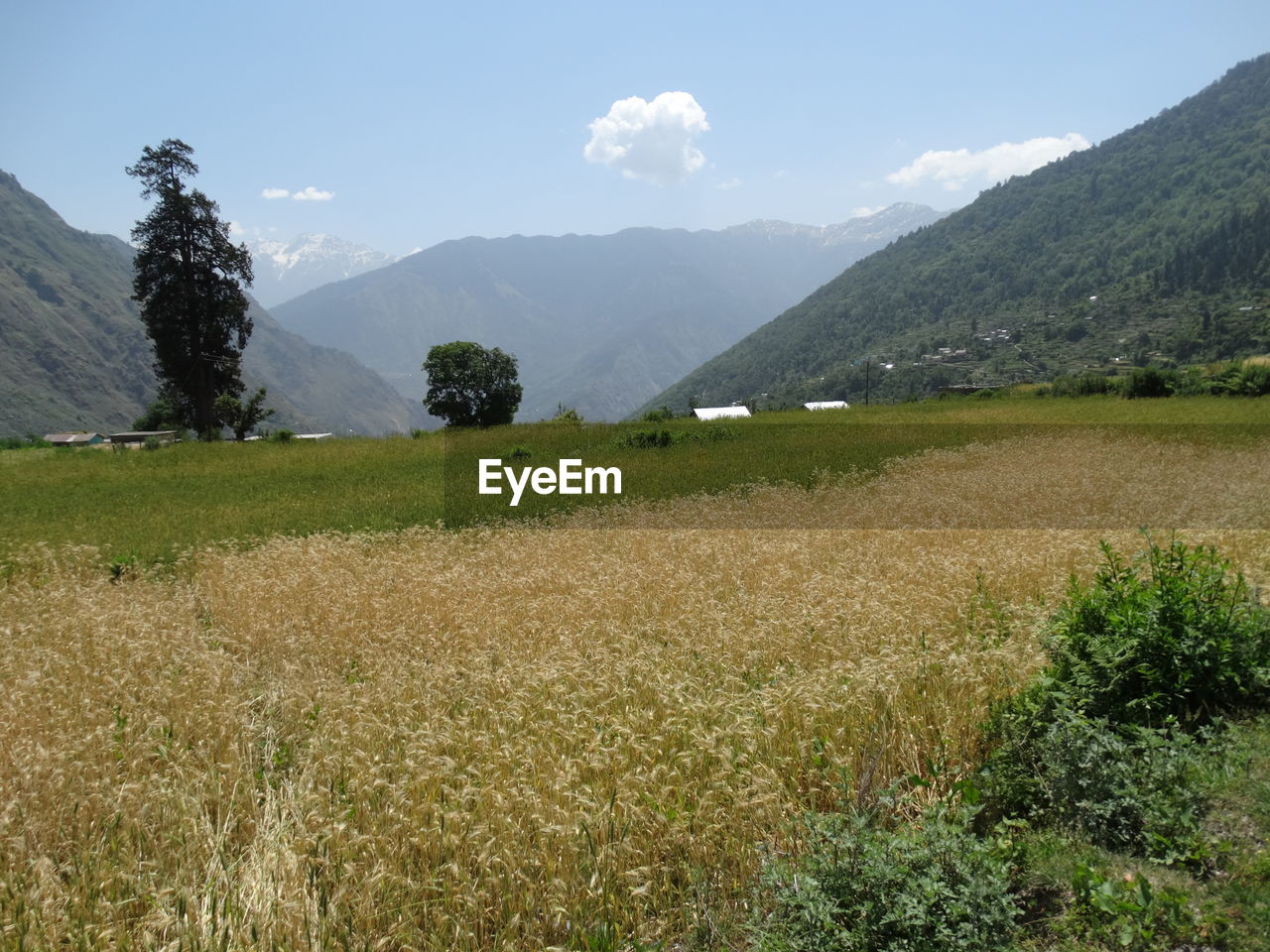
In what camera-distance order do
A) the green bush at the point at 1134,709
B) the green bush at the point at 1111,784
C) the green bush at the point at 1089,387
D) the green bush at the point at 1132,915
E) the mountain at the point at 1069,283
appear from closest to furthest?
the green bush at the point at 1132,915
the green bush at the point at 1111,784
the green bush at the point at 1134,709
the green bush at the point at 1089,387
the mountain at the point at 1069,283

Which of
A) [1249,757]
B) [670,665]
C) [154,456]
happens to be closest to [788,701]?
[670,665]

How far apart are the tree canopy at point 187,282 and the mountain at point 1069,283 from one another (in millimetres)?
69643

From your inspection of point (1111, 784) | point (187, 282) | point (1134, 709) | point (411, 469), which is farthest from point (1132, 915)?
point (187, 282)

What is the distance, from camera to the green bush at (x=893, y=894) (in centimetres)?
283

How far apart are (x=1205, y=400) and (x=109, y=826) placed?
4779cm

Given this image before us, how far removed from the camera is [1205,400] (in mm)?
37438

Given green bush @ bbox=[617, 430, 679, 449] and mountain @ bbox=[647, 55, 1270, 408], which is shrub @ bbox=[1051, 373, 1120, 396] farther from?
mountain @ bbox=[647, 55, 1270, 408]

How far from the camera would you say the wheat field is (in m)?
3.49

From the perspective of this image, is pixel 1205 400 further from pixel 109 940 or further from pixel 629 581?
pixel 109 940

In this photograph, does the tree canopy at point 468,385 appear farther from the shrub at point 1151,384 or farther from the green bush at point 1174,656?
the green bush at point 1174,656

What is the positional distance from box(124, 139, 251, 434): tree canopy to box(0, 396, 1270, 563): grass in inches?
356

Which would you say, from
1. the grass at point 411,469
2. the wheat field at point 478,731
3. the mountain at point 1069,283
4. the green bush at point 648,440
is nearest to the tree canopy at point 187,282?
the grass at point 411,469

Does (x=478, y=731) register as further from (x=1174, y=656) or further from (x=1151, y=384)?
(x=1151, y=384)

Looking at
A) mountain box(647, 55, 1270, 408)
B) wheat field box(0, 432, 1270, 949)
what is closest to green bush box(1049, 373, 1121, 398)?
mountain box(647, 55, 1270, 408)
